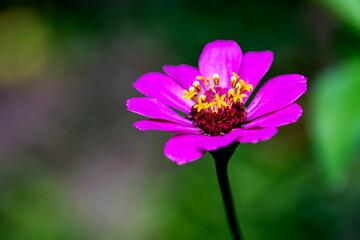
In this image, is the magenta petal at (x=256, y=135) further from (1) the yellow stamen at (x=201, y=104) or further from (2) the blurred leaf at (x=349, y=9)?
(2) the blurred leaf at (x=349, y=9)

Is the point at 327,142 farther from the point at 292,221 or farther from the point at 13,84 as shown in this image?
the point at 13,84

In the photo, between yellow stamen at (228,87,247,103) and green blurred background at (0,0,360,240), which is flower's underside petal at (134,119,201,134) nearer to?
yellow stamen at (228,87,247,103)

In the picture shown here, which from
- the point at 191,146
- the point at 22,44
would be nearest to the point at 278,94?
the point at 191,146

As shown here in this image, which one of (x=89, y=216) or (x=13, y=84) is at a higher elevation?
(x=13, y=84)

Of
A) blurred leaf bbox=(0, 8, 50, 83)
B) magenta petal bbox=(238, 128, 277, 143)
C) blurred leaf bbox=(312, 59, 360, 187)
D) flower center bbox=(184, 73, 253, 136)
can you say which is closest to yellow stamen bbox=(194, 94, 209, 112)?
flower center bbox=(184, 73, 253, 136)

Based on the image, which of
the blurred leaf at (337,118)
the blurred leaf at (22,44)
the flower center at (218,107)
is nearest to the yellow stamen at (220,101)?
the flower center at (218,107)

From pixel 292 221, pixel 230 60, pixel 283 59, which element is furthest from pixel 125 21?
pixel 230 60
